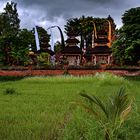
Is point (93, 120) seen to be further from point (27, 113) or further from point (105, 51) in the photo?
point (105, 51)

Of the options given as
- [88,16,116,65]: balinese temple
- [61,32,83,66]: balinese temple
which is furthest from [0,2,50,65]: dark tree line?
[88,16,116,65]: balinese temple

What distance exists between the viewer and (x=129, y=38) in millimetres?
34062

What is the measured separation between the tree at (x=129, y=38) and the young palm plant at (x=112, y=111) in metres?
26.1

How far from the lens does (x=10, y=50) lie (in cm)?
5162

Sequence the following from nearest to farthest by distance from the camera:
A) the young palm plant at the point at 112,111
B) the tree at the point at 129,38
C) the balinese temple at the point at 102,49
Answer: the young palm plant at the point at 112,111 < the tree at the point at 129,38 < the balinese temple at the point at 102,49

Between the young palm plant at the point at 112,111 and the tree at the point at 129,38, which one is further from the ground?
the tree at the point at 129,38

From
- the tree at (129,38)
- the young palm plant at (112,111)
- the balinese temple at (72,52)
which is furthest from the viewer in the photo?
the balinese temple at (72,52)

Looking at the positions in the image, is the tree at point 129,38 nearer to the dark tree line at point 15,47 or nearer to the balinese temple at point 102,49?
the balinese temple at point 102,49

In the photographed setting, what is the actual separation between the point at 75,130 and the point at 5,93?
34.2ft

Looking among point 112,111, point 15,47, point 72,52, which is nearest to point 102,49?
point 72,52

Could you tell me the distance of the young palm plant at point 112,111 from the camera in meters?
6.47

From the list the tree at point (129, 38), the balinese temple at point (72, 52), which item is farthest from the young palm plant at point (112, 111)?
the balinese temple at point (72, 52)

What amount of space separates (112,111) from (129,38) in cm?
2781

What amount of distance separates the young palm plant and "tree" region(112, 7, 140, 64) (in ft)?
85.8
